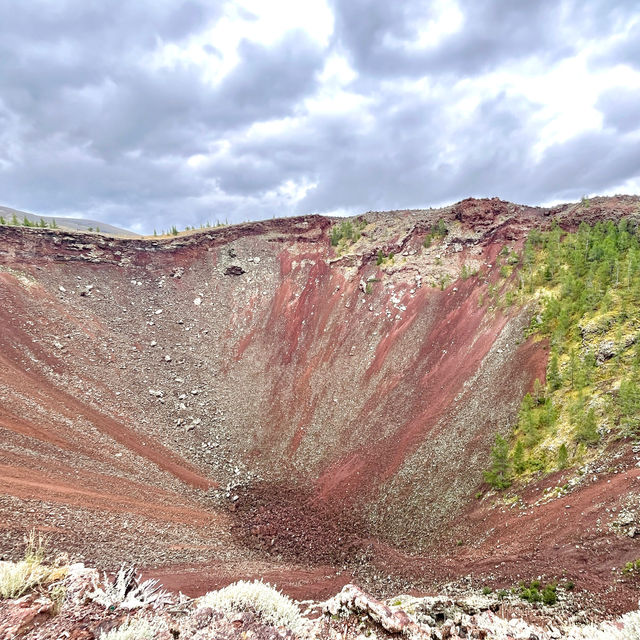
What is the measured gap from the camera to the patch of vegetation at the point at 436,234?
41075 millimetres

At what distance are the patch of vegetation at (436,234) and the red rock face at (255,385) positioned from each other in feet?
3.46

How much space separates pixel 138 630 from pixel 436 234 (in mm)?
42540

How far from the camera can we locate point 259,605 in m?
7.84

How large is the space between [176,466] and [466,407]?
2091cm

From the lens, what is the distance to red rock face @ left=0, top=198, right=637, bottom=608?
1947 centimetres

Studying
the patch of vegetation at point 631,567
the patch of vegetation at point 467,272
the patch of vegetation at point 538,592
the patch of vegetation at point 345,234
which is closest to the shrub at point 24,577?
the patch of vegetation at point 538,592

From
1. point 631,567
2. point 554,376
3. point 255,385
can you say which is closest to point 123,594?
point 631,567

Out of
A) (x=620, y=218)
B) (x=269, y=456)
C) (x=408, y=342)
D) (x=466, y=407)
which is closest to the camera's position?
(x=466, y=407)

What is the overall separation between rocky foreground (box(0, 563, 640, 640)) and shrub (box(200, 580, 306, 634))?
0.07 ft

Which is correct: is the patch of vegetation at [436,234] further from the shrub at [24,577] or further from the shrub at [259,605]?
the shrub at [24,577]

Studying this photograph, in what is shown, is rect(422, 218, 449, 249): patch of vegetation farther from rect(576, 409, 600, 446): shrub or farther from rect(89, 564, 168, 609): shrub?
rect(89, 564, 168, 609): shrub

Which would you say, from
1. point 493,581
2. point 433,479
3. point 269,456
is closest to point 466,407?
point 433,479

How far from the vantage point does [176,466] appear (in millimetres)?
24688

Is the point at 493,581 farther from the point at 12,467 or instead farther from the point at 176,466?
the point at 12,467
